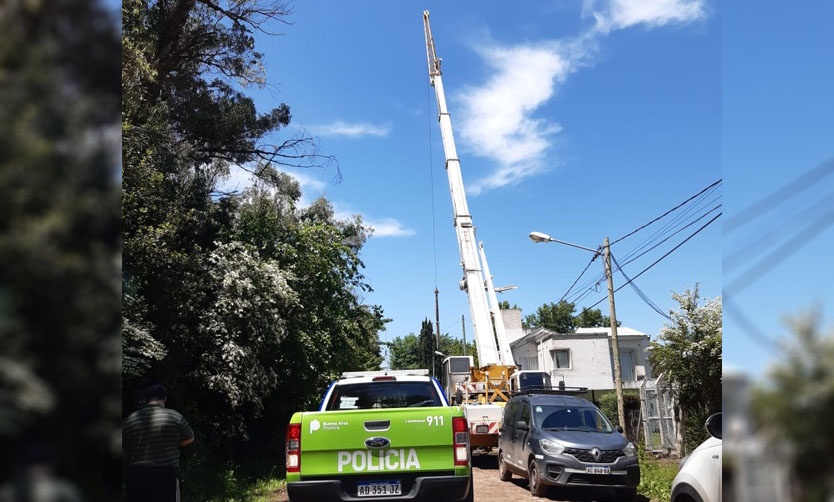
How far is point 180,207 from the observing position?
9.70m

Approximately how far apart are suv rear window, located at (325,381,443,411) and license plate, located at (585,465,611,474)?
310 centimetres

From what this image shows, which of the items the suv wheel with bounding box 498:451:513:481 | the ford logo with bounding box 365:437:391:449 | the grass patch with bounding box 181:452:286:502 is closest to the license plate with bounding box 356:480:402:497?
the ford logo with bounding box 365:437:391:449

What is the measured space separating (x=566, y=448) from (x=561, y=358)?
30.1m

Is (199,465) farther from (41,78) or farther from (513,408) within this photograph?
(41,78)

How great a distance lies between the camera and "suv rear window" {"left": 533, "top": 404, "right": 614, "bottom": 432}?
32.5 ft

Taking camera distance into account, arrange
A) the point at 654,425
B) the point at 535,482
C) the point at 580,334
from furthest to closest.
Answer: the point at 580,334
the point at 654,425
the point at 535,482

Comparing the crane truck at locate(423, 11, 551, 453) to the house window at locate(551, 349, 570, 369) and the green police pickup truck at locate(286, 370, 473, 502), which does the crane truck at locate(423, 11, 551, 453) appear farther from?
the house window at locate(551, 349, 570, 369)

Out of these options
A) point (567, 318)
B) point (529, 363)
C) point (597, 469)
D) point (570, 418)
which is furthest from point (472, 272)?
point (567, 318)

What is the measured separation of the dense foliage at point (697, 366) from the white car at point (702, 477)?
0.16m

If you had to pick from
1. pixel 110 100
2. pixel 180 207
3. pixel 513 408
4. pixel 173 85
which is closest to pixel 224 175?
pixel 173 85

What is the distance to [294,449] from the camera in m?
5.91

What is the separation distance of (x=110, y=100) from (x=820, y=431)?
1039 millimetres

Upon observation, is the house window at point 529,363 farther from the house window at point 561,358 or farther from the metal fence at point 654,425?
the metal fence at point 654,425

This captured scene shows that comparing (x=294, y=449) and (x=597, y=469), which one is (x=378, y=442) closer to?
(x=294, y=449)
